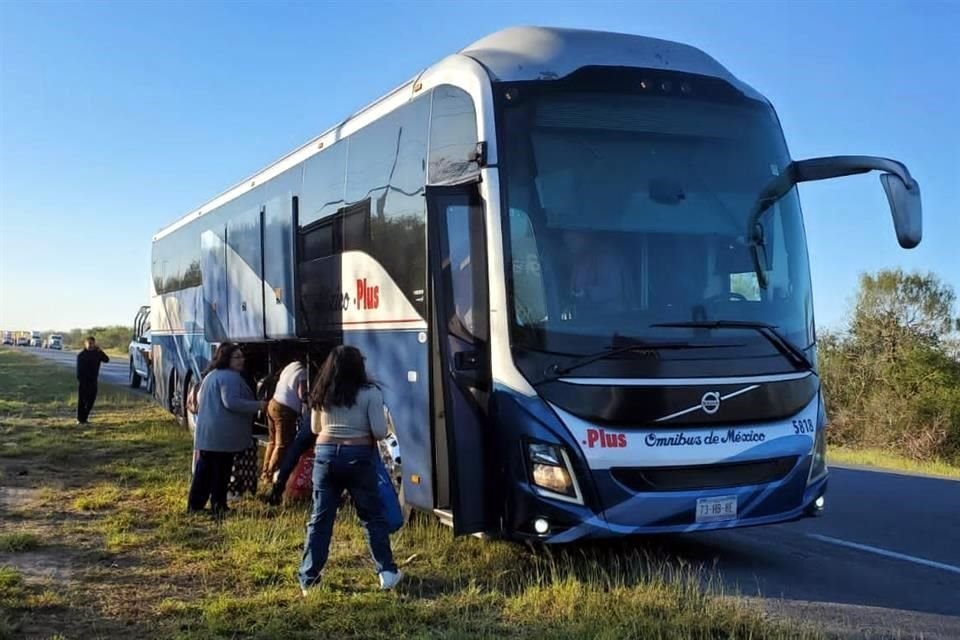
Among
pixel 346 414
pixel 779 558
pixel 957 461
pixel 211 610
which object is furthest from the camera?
pixel 957 461

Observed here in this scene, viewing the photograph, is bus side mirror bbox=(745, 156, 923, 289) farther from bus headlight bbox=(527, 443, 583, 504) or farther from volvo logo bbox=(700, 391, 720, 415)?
bus headlight bbox=(527, 443, 583, 504)

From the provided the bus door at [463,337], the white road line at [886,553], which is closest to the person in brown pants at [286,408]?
the bus door at [463,337]

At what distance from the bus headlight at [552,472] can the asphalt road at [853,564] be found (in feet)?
4.86

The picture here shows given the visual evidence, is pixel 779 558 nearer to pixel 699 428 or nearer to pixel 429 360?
pixel 699 428

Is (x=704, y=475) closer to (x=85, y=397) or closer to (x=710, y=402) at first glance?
(x=710, y=402)

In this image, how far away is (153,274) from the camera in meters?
19.8

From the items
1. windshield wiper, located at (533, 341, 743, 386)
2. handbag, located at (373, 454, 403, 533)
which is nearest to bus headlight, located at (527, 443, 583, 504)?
windshield wiper, located at (533, 341, 743, 386)

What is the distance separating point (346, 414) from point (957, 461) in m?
26.0

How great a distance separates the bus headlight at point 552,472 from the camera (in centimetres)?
586

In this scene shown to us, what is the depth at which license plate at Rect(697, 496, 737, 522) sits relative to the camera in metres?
6.02

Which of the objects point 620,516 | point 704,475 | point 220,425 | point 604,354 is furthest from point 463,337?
point 220,425

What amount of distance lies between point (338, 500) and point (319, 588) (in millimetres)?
577

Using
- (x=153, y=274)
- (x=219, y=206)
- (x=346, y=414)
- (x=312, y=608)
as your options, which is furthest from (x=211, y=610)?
(x=153, y=274)

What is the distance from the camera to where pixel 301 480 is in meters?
9.05
